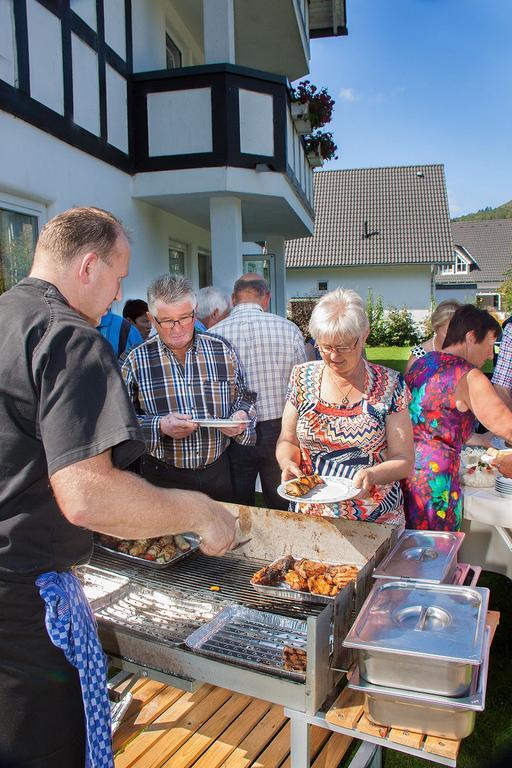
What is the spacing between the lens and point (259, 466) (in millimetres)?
3855

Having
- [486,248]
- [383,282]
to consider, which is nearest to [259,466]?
[383,282]

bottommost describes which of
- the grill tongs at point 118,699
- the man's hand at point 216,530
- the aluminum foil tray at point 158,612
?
the grill tongs at point 118,699

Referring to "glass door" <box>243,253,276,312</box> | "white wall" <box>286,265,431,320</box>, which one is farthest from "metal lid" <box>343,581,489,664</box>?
→ "white wall" <box>286,265,431,320</box>

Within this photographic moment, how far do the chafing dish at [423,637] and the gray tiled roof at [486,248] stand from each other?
4881 centimetres

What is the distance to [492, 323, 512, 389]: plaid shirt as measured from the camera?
15.4 feet

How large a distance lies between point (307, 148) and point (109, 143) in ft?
16.9

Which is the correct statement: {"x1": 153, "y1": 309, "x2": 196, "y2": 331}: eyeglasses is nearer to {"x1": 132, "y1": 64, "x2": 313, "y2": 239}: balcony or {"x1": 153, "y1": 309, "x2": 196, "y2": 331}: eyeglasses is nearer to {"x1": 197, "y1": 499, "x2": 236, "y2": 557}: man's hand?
{"x1": 197, "y1": 499, "x2": 236, "y2": 557}: man's hand

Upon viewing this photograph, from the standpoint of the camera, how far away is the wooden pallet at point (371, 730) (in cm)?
144

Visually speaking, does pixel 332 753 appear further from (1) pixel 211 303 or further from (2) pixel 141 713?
(1) pixel 211 303

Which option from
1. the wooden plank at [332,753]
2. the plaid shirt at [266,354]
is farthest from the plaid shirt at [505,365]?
the wooden plank at [332,753]

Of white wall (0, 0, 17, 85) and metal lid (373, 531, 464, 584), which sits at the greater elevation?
white wall (0, 0, 17, 85)

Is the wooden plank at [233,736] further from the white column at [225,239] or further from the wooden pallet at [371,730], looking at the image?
the white column at [225,239]

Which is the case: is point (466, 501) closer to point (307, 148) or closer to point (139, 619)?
point (139, 619)

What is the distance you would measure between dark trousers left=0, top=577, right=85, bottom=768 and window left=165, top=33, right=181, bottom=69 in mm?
9230
